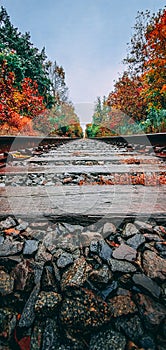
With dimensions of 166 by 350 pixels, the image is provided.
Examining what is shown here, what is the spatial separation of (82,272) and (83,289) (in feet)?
0.22

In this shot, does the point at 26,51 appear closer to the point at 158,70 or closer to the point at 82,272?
the point at 158,70

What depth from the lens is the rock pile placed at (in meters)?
0.67

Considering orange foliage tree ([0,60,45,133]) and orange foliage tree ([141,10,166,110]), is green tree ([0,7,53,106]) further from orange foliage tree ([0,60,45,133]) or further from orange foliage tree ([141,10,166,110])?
orange foliage tree ([141,10,166,110])

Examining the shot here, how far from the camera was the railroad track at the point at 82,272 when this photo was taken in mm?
678

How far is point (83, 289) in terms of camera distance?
0.76 metres

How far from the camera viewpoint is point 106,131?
2080 centimetres

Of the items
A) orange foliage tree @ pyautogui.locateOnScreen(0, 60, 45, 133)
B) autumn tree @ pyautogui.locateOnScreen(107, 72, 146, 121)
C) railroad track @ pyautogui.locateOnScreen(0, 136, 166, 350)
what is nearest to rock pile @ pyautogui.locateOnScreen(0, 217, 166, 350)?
railroad track @ pyautogui.locateOnScreen(0, 136, 166, 350)

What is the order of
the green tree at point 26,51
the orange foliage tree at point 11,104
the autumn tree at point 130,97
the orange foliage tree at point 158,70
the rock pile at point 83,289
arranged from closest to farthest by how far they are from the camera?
the rock pile at point 83,289 → the orange foliage tree at point 158,70 → the orange foliage tree at point 11,104 → the autumn tree at point 130,97 → the green tree at point 26,51

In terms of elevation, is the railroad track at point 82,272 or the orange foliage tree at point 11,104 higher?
the orange foliage tree at point 11,104

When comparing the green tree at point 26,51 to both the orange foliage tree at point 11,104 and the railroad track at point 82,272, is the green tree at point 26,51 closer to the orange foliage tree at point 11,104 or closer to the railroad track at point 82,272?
the orange foliage tree at point 11,104

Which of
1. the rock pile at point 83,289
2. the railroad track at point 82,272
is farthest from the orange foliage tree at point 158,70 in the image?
the rock pile at point 83,289

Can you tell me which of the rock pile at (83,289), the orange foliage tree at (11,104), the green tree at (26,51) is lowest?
the rock pile at (83,289)

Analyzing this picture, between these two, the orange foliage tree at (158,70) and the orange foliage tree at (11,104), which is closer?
the orange foliage tree at (158,70)

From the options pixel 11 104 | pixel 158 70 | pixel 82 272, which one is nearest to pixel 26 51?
pixel 11 104
